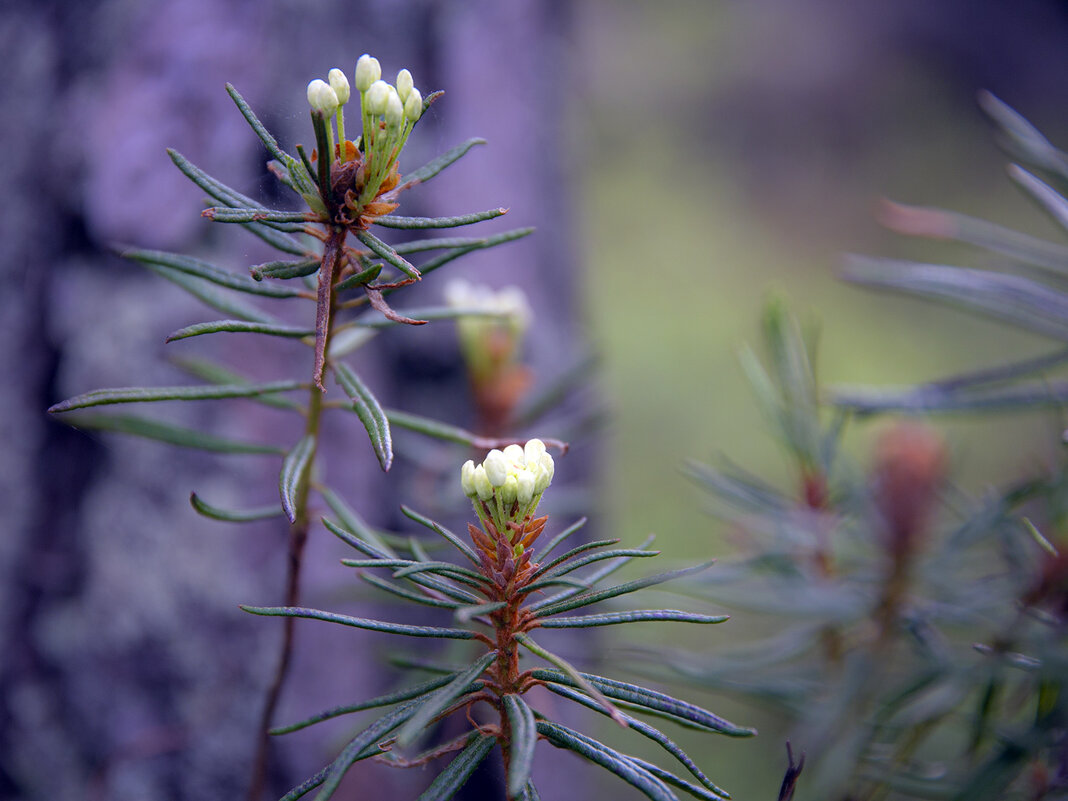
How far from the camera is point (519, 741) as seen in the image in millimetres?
380

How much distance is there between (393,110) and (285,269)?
0.11m

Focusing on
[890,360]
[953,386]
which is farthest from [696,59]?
[953,386]

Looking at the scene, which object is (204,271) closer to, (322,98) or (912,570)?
(322,98)

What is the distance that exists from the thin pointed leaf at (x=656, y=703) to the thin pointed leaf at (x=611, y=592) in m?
0.04

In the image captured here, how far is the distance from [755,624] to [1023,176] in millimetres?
1836

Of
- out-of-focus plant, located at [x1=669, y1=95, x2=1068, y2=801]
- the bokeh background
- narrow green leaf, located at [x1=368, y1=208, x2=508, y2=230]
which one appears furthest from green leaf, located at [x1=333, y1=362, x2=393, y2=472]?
out-of-focus plant, located at [x1=669, y1=95, x2=1068, y2=801]

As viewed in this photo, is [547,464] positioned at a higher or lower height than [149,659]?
higher

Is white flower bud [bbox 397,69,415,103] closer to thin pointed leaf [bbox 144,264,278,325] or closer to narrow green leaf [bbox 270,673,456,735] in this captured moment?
thin pointed leaf [bbox 144,264,278,325]

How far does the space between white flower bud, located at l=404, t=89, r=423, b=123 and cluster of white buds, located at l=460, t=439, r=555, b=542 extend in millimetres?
196

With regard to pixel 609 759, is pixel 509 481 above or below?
above

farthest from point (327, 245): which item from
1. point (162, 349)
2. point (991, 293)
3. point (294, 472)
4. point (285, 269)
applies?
point (162, 349)

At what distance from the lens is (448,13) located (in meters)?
1.19

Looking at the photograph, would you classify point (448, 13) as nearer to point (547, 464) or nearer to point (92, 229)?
point (92, 229)

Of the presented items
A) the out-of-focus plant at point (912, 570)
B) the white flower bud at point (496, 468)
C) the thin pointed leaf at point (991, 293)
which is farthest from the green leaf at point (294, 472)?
the thin pointed leaf at point (991, 293)
